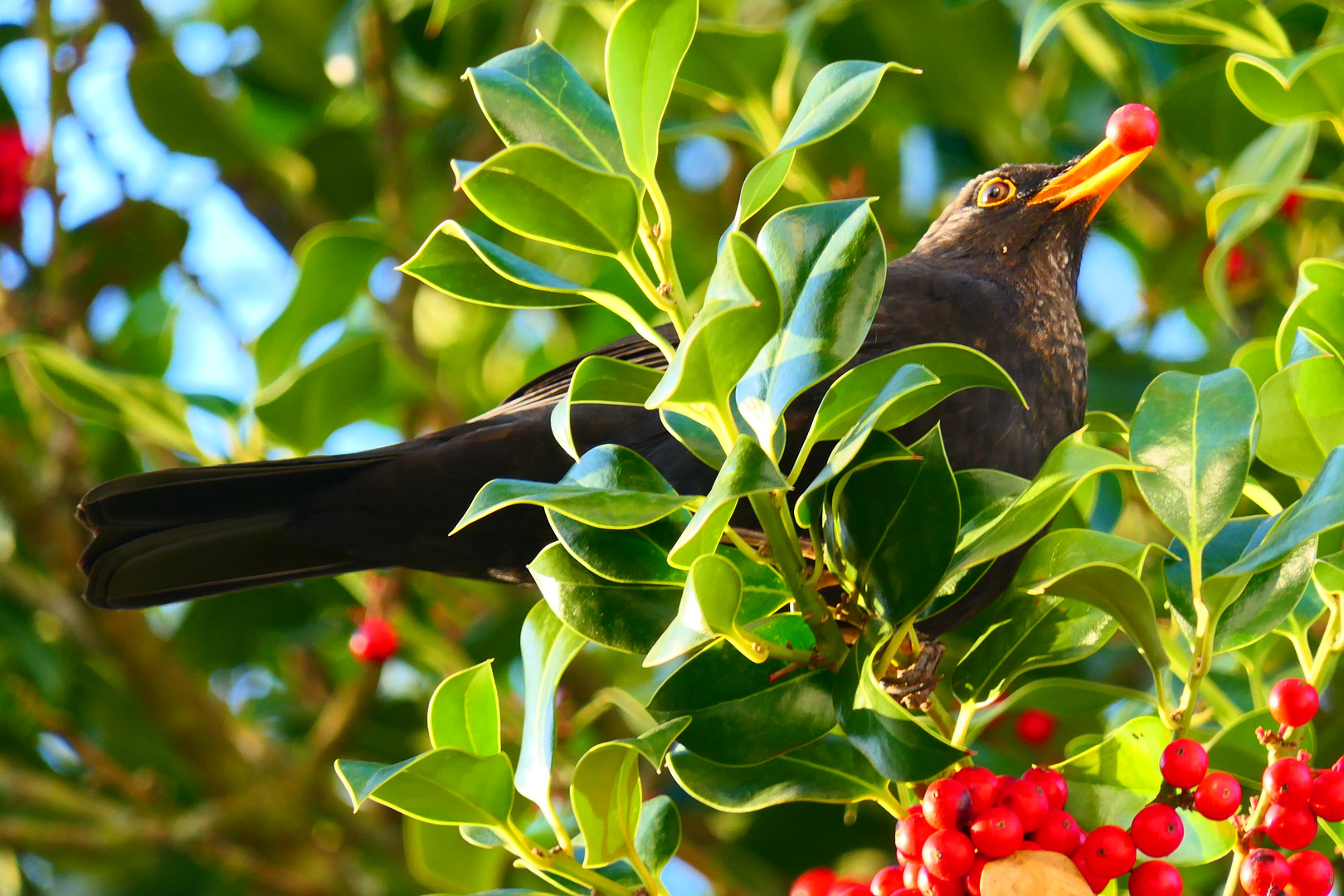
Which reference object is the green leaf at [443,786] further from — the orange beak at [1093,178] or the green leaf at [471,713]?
the orange beak at [1093,178]

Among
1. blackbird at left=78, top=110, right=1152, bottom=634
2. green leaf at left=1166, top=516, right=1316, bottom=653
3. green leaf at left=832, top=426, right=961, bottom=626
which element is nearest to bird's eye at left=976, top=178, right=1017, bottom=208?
blackbird at left=78, top=110, right=1152, bottom=634

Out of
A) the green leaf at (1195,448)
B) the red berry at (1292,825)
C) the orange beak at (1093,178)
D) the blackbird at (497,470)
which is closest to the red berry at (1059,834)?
the red berry at (1292,825)

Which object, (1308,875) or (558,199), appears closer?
(558,199)

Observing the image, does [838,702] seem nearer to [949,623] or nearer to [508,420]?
[949,623]

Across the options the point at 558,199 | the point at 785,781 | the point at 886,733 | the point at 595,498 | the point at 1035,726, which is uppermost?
the point at 558,199

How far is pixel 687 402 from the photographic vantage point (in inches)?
52.0

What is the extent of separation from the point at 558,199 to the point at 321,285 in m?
1.76

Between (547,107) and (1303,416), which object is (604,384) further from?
(1303,416)

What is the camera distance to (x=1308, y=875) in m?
1.53

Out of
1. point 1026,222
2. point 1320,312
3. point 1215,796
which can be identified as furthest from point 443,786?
point 1026,222

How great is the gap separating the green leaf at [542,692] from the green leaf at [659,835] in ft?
0.53

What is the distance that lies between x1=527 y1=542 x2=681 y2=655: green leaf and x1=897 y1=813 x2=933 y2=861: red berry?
35 centimetres

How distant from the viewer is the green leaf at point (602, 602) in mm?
1493

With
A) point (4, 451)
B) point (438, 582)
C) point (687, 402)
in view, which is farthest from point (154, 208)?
point (687, 402)
